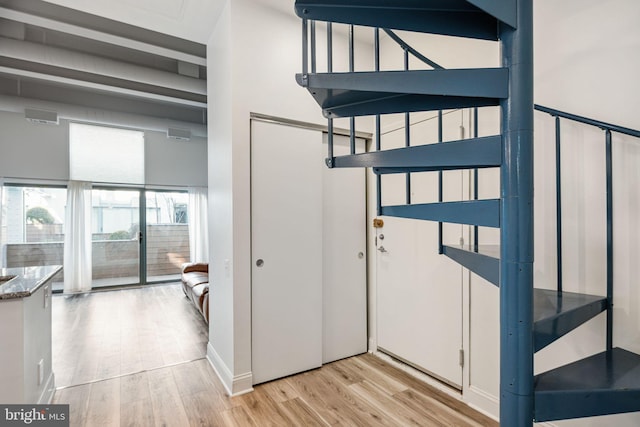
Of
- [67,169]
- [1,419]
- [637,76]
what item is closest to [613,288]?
[637,76]

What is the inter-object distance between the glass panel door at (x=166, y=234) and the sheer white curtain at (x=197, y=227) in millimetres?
232

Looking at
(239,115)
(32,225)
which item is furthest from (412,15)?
(32,225)

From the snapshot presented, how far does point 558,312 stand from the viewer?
1086mm

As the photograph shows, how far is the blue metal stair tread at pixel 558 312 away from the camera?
3.23 feet

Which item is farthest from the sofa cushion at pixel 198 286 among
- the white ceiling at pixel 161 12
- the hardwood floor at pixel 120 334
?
the white ceiling at pixel 161 12

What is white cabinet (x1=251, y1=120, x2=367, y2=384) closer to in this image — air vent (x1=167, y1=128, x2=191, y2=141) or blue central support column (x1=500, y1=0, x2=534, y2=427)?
blue central support column (x1=500, y1=0, x2=534, y2=427)

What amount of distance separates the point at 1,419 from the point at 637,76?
3571mm

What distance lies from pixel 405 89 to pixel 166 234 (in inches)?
251

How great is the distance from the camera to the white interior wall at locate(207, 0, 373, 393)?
7.57ft

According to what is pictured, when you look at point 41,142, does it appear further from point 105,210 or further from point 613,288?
point 613,288

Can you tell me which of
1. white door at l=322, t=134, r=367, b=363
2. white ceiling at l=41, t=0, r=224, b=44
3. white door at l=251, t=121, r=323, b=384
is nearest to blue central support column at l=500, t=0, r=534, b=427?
white door at l=251, t=121, r=323, b=384

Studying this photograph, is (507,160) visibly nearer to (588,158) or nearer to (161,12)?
(588,158)

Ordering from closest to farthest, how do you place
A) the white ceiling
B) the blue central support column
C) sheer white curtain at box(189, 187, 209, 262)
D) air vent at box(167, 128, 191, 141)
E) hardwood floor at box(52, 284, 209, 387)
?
the blue central support column
the white ceiling
hardwood floor at box(52, 284, 209, 387)
air vent at box(167, 128, 191, 141)
sheer white curtain at box(189, 187, 209, 262)

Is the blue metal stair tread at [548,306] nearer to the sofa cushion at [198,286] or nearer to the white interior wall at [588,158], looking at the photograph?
the white interior wall at [588,158]
